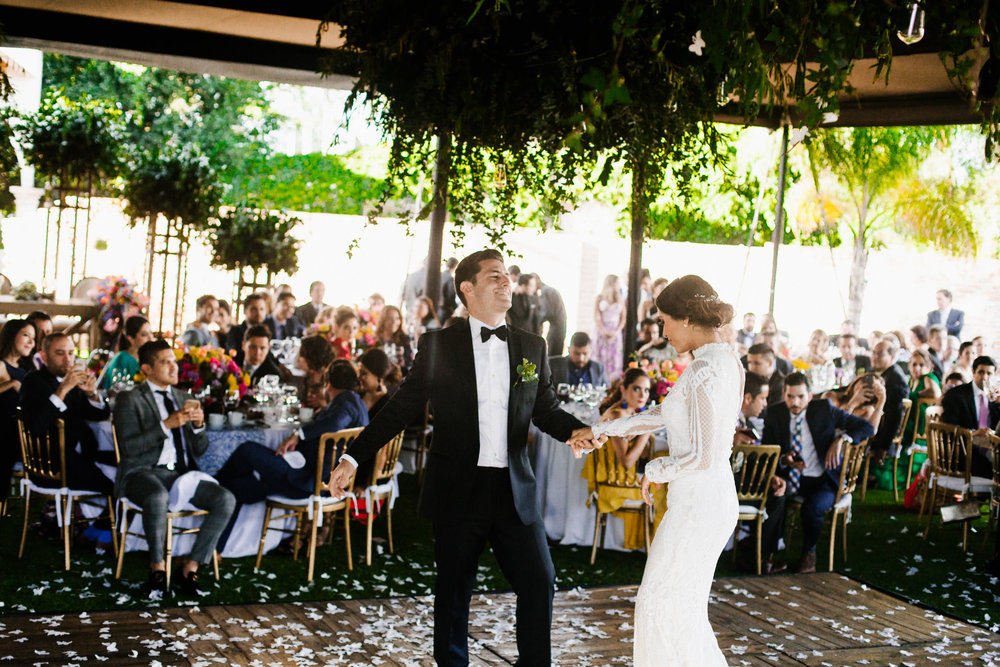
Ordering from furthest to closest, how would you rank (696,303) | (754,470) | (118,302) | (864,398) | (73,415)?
(118,302)
(864,398)
(754,470)
(73,415)
(696,303)

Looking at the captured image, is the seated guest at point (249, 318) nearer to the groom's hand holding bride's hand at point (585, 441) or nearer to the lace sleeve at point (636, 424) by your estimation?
the groom's hand holding bride's hand at point (585, 441)

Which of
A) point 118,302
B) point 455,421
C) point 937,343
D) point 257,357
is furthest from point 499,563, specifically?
point 937,343

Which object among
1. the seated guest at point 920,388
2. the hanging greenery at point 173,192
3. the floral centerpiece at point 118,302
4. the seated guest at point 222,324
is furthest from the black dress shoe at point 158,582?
the seated guest at point 920,388

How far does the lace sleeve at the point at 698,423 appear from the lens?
3.26 metres

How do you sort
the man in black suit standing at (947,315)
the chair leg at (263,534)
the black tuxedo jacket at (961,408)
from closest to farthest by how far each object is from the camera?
the chair leg at (263,534)
the black tuxedo jacket at (961,408)
the man in black suit standing at (947,315)

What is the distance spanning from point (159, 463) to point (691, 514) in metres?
3.27

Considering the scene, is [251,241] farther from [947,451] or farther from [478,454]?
[478,454]

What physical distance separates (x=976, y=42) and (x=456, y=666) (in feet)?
8.24

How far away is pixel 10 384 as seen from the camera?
21.0 feet

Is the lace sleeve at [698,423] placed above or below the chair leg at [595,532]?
above

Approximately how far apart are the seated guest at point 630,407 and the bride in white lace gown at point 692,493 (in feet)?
9.68

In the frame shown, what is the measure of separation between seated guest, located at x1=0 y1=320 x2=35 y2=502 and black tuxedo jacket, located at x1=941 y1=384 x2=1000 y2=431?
255 inches

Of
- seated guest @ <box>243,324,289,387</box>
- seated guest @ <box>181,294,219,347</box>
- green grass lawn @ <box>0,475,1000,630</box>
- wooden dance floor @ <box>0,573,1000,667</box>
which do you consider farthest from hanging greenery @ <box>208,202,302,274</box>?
wooden dance floor @ <box>0,573,1000,667</box>

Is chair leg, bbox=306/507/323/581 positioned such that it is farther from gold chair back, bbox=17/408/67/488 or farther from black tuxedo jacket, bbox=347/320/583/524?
black tuxedo jacket, bbox=347/320/583/524
